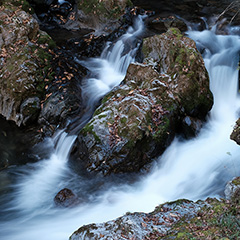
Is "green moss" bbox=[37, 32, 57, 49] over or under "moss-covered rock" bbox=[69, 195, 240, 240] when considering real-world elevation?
over

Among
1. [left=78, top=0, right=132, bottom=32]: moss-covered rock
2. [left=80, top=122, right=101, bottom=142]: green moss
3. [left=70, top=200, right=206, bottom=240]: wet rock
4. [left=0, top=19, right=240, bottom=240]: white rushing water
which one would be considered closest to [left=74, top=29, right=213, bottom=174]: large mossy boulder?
[left=80, top=122, right=101, bottom=142]: green moss

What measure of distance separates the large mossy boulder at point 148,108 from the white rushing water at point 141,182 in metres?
0.55

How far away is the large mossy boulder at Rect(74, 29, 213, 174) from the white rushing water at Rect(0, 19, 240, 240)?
1.81ft

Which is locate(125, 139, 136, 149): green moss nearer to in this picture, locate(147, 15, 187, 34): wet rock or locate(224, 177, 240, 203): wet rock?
locate(224, 177, 240, 203): wet rock

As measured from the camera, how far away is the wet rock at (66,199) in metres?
6.17

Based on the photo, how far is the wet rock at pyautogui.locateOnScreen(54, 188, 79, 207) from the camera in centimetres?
617

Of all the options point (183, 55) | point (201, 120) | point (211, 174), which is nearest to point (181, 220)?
point (211, 174)

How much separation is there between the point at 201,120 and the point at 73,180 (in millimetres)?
4101

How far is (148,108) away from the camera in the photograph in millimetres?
7137

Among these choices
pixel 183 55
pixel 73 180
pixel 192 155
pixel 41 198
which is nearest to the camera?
pixel 41 198

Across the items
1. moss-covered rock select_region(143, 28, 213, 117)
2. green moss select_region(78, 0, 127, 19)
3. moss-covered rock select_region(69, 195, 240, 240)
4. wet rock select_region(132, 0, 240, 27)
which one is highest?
green moss select_region(78, 0, 127, 19)

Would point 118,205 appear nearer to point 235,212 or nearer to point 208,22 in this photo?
point 235,212

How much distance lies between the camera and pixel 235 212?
3.84 metres

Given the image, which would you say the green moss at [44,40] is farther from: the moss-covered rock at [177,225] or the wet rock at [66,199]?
the moss-covered rock at [177,225]
